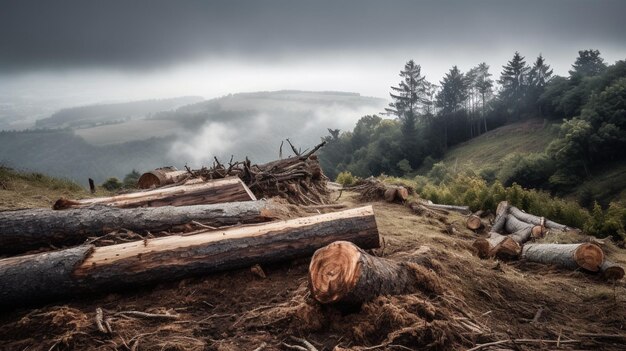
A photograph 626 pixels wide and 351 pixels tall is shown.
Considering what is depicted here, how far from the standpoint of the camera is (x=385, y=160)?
184ft

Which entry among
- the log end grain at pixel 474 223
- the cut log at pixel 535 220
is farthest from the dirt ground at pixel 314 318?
the cut log at pixel 535 220

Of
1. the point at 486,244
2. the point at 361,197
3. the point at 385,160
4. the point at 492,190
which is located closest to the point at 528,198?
the point at 492,190

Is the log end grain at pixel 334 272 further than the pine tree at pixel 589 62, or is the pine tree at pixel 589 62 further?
the pine tree at pixel 589 62

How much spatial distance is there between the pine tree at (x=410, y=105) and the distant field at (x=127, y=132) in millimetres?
114152

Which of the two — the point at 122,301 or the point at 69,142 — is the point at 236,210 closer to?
the point at 122,301

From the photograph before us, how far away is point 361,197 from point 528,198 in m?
5.79

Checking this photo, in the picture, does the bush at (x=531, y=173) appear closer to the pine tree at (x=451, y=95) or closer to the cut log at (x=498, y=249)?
the pine tree at (x=451, y=95)

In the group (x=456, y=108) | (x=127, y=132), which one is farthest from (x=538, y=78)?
(x=127, y=132)

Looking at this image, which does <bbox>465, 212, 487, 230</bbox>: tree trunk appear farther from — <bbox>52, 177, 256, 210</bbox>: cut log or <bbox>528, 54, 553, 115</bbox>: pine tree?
<bbox>528, 54, 553, 115</bbox>: pine tree

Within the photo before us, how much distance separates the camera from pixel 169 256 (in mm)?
3656

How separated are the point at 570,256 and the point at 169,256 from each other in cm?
629

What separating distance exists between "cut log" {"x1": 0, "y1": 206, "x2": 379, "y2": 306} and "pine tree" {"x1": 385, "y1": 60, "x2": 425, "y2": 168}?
54664 mm

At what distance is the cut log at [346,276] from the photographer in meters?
2.76

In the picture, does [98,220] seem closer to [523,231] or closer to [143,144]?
[523,231]
